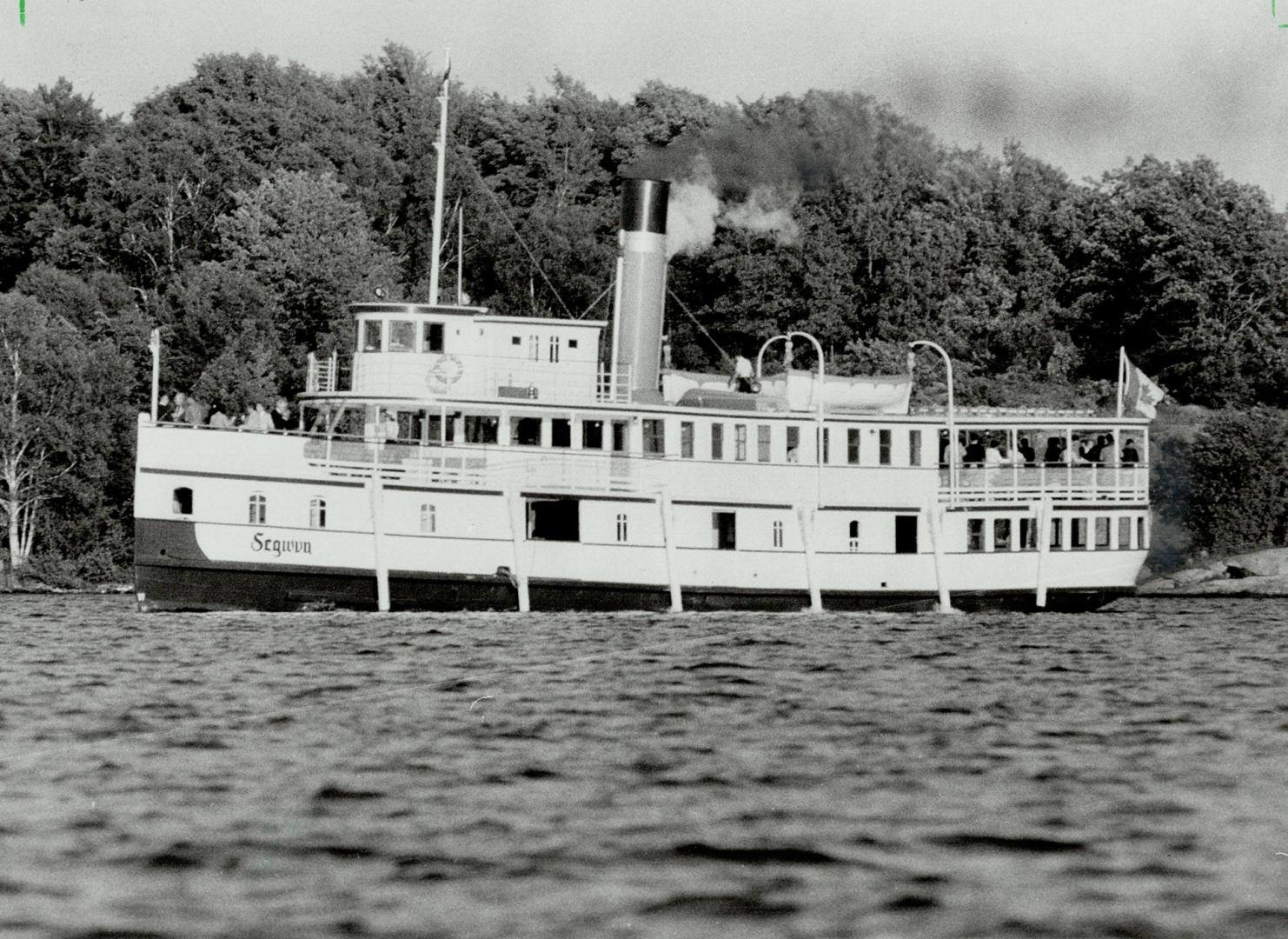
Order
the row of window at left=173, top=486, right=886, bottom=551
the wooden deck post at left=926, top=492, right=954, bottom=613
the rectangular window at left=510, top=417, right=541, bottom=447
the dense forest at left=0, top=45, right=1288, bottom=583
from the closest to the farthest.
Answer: the row of window at left=173, top=486, right=886, bottom=551
the rectangular window at left=510, top=417, right=541, bottom=447
the wooden deck post at left=926, top=492, right=954, bottom=613
the dense forest at left=0, top=45, right=1288, bottom=583

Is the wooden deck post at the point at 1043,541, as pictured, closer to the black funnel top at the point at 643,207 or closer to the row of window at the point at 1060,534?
the row of window at the point at 1060,534

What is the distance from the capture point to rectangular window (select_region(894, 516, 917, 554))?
155ft

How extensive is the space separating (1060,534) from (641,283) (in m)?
10.7

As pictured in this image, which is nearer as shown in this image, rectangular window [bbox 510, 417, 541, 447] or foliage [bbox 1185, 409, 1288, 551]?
rectangular window [bbox 510, 417, 541, 447]

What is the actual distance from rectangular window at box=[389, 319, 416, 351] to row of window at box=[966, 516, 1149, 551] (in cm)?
1264

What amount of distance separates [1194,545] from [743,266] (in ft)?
65.9

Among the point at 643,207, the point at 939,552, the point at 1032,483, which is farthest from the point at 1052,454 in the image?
the point at 643,207

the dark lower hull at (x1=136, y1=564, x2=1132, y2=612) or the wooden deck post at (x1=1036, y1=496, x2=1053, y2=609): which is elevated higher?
the wooden deck post at (x1=1036, y1=496, x2=1053, y2=609)

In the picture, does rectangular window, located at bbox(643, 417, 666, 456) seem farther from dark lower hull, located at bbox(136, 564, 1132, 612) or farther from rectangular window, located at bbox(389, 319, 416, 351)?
rectangular window, located at bbox(389, 319, 416, 351)

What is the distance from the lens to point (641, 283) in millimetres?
48062

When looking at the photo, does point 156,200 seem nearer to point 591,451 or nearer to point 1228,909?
point 591,451

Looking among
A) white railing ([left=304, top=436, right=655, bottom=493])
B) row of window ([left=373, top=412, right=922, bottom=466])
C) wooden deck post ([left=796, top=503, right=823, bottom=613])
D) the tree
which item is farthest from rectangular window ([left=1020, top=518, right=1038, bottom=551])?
the tree

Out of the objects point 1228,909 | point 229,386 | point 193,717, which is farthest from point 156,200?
point 1228,909

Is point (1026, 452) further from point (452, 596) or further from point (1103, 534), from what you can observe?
point (452, 596)
